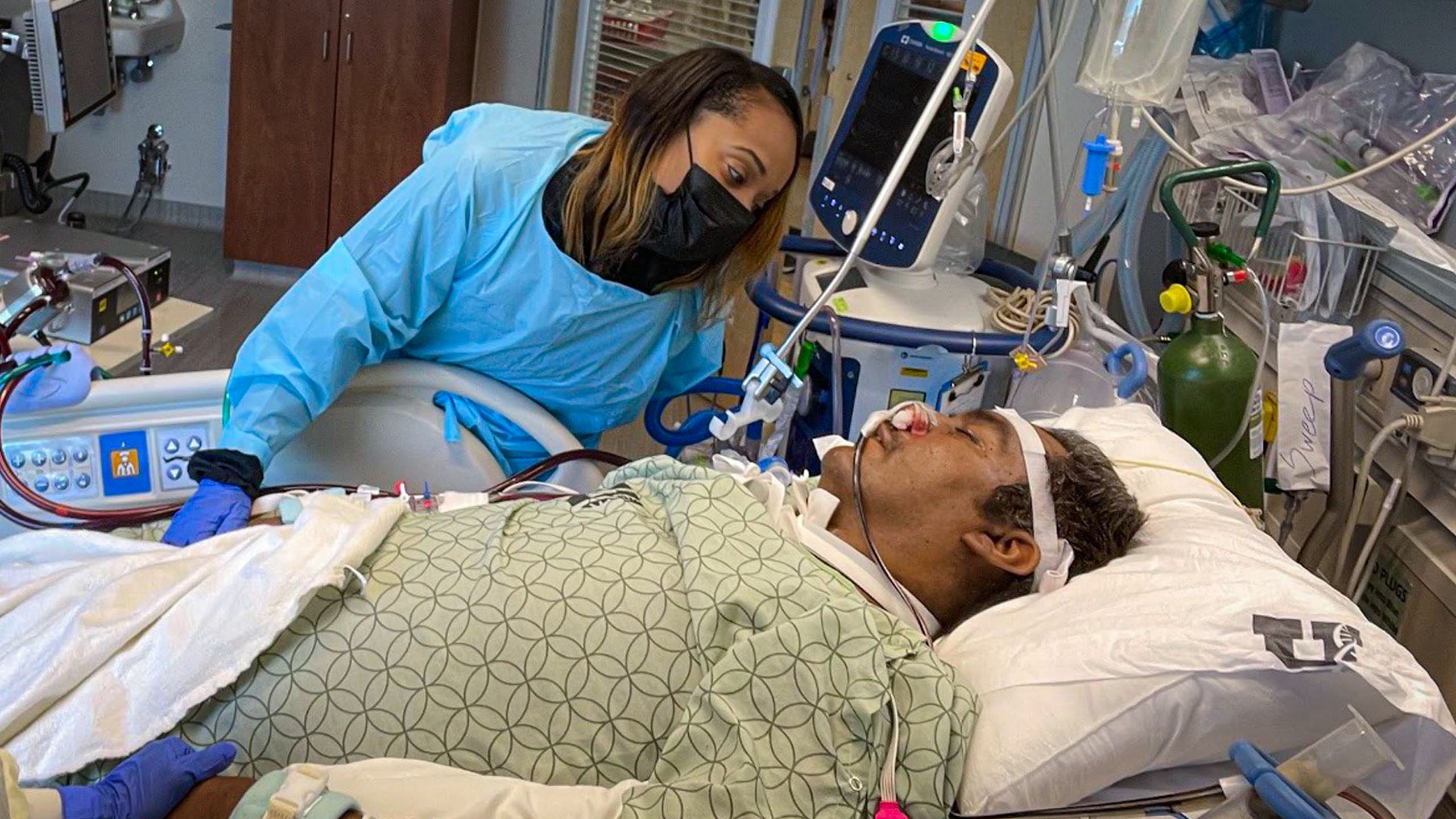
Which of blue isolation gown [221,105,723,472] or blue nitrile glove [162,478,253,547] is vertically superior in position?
blue isolation gown [221,105,723,472]

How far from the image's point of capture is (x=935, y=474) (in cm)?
159

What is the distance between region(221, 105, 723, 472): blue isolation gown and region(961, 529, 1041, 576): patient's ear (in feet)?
2.32

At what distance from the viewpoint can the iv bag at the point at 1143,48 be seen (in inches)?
69.9

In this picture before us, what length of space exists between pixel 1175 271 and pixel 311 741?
4.13 ft

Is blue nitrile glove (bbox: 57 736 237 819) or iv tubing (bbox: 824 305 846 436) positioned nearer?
blue nitrile glove (bbox: 57 736 237 819)

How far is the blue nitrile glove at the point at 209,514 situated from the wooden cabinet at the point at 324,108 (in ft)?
9.53

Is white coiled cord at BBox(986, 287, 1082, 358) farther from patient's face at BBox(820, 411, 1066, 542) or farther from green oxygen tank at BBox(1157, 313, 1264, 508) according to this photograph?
patient's face at BBox(820, 411, 1066, 542)

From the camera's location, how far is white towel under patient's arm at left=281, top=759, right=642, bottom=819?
1145mm

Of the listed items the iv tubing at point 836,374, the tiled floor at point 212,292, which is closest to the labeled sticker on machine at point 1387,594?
the iv tubing at point 836,374

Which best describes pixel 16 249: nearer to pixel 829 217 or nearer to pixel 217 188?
pixel 829 217

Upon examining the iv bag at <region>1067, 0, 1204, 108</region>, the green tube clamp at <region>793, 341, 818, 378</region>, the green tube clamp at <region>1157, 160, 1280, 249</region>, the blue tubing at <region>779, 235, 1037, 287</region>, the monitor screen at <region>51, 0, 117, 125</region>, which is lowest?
the green tube clamp at <region>793, 341, 818, 378</region>

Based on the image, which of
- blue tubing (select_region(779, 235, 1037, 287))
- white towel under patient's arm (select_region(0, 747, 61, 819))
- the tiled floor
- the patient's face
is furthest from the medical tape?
the tiled floor

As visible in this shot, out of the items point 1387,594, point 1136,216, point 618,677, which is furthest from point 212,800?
point 1136,216

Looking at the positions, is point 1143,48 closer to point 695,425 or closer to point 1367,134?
point 1367,134
